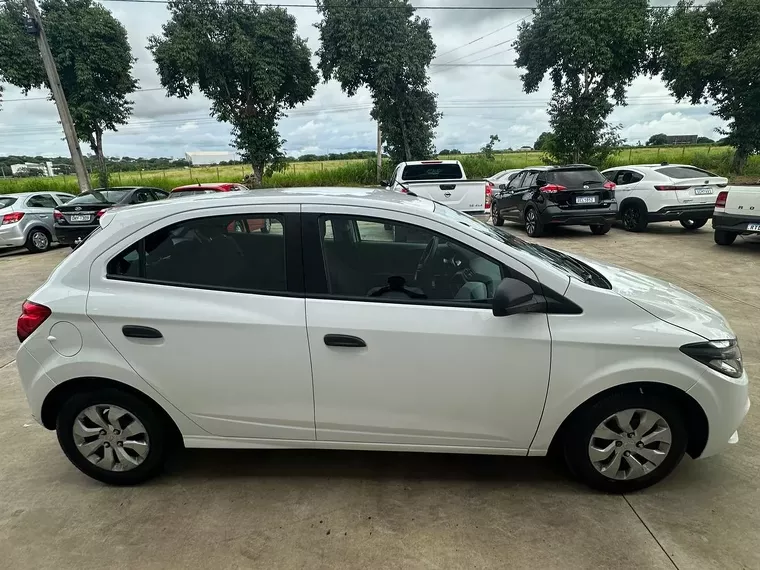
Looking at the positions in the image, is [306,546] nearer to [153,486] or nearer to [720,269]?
[153,486]

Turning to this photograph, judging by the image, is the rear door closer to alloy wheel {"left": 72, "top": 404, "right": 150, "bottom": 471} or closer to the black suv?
the black suv

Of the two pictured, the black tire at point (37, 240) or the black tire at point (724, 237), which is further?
the black tire at point (37, 240)

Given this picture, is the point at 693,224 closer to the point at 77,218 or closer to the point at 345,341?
the point at 345,341

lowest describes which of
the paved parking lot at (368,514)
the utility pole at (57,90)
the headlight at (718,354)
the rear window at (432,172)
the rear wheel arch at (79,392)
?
the paved parking lot at (368,514)

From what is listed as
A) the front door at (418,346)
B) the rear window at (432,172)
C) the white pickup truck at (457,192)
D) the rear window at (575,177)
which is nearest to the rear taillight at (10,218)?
the white pickup truck at (457,192)

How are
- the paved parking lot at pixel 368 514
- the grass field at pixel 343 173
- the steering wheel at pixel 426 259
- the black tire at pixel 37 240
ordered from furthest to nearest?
the grass field at pixel 343 173 → the black tire at pixel 37 240 → the steering wheel at pixel 426 259 → the paved parking lot at pixel 368 514

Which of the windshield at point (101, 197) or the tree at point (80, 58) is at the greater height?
the tree at point (80, 58)

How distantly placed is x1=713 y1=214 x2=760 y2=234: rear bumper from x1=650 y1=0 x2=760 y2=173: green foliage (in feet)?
52.3

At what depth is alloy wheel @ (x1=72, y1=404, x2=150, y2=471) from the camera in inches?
99.7

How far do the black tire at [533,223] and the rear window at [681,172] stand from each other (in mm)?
2925

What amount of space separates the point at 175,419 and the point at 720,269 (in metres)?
8.25

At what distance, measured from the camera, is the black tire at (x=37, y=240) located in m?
11.2

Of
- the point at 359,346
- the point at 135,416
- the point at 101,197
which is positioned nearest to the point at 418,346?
the point at 359,346

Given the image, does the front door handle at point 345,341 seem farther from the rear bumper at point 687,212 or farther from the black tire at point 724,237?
the rear bumper at point 687,212
